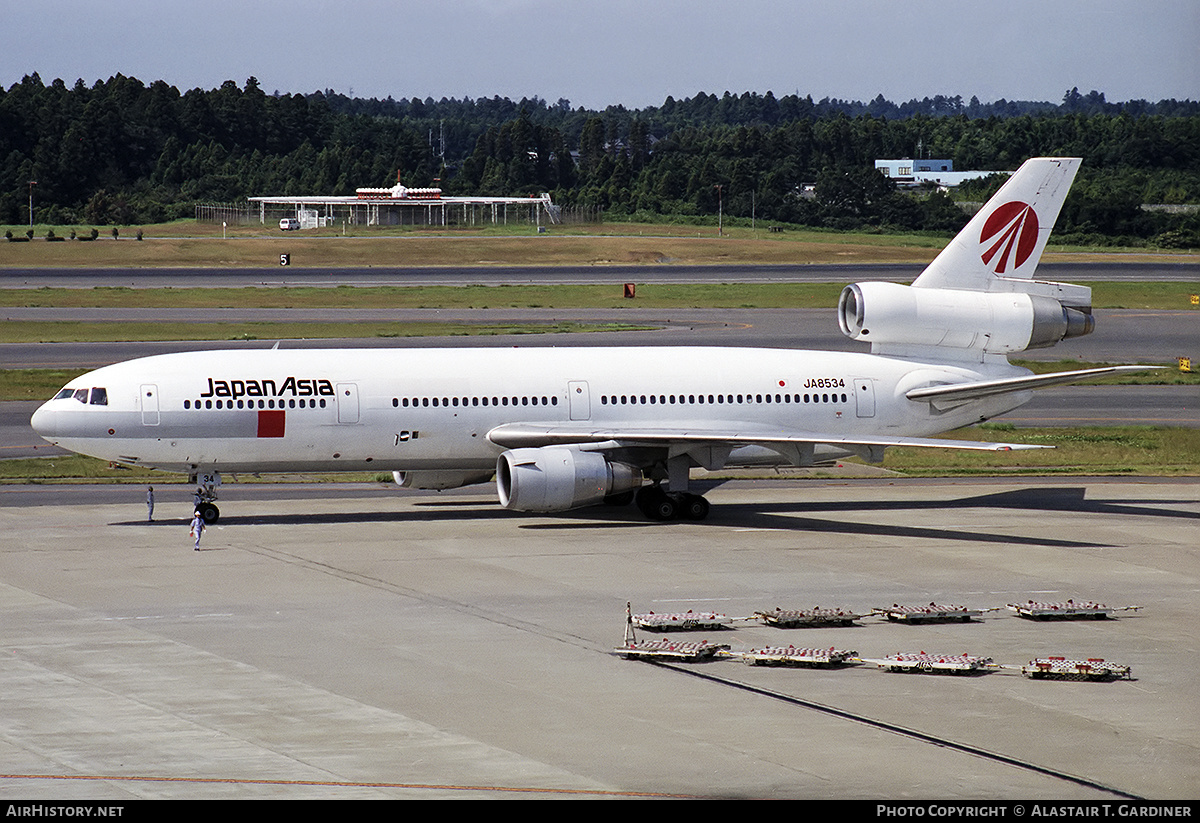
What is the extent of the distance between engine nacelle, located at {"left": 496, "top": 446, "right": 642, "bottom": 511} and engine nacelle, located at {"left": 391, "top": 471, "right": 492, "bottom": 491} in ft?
8.95

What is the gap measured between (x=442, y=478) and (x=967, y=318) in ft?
54.5

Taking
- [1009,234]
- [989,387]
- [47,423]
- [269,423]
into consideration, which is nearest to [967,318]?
[989,387]

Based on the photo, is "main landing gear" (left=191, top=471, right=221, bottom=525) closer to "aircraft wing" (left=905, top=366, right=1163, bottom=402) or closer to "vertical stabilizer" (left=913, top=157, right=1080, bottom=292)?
"aircraft wing" (left=905, top=366, right=1163, bottom=402)

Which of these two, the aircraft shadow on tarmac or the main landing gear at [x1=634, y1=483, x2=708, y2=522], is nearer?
the aircraft shadow on tarmac

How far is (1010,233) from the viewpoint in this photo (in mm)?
44250

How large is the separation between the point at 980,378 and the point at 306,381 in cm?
2028

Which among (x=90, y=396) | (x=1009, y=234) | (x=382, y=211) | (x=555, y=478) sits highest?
(x=382, y=211)

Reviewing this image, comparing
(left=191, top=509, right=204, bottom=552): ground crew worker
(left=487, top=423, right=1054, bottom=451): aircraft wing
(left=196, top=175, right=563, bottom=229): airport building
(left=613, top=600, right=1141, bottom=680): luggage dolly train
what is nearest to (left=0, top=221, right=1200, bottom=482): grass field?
(left=196, top=175, right=563, bottom=229): airport building

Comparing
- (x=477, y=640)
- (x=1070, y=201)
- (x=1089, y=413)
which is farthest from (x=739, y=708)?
(x=1070, y=201)

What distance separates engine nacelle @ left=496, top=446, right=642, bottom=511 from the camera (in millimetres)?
38688

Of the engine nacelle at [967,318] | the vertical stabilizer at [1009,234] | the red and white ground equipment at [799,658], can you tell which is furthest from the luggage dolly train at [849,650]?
the vertical stabilizer at [1009,234]

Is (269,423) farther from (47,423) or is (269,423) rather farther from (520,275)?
(520,275)

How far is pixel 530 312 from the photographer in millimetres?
96625
